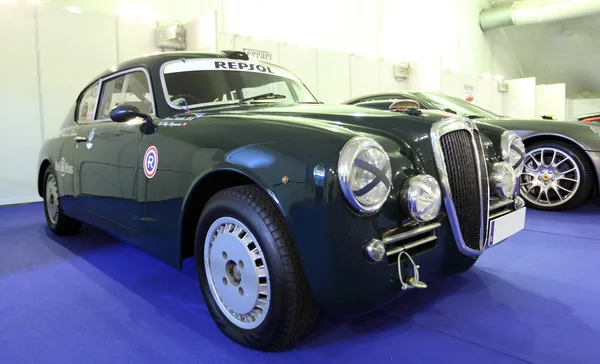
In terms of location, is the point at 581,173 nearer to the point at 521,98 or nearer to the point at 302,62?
the point at 302,62

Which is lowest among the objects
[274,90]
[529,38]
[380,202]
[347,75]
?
[380,202]

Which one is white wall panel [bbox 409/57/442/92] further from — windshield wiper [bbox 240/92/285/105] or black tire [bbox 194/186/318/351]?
black tire [bbox 194/186/318/351]

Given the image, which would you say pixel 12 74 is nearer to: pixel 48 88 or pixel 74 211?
pixel 48 88

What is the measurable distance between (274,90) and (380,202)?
63.7 inches

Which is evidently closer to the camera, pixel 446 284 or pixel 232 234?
pixel 232 234

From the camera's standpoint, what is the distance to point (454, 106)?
480 centimetres

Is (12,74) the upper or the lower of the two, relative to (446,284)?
upper

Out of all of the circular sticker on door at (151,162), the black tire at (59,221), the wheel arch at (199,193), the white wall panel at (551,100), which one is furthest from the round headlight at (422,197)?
the white wall panel at (551,100)

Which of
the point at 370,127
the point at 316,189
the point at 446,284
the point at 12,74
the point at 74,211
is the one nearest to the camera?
the point at 316,189

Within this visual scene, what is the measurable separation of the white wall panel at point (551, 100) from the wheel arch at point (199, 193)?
51.9 ft

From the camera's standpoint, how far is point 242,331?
1730mm

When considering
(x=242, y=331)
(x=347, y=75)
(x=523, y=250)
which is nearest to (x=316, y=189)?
(x=242, y=331)

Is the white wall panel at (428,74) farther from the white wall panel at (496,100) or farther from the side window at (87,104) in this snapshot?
the side window at (87,104)

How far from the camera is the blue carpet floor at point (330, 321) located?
169 cm
